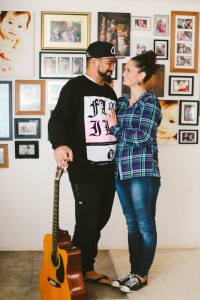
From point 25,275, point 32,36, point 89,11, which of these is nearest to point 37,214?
point 25,275

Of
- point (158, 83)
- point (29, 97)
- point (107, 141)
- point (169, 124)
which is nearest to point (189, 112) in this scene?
point (169, 124)

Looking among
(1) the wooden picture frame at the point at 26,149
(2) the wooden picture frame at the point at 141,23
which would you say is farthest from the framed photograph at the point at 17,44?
(2) the wooden picture frame at the point at 141,23

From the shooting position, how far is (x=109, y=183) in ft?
7.82

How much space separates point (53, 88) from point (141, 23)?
0.89 m

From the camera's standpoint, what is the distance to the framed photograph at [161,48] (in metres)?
3.15

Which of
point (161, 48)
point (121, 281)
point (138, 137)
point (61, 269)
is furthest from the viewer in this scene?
point (161, 48)

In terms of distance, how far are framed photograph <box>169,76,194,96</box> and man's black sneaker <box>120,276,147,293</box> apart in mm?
1540

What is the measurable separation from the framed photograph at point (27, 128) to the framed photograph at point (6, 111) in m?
0.06

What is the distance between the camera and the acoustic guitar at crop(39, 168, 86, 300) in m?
2.00

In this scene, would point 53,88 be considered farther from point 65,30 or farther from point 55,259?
point 55,259

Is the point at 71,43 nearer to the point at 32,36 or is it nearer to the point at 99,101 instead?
the point at 32,36

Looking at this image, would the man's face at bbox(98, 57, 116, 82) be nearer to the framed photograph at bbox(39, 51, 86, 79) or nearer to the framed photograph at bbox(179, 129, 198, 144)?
the framed photograph at bbox(39, 51, 86, 79)

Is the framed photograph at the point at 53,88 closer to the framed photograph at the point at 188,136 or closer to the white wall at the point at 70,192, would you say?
the white wall at the point at 70,192

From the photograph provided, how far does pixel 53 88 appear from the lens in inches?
122
